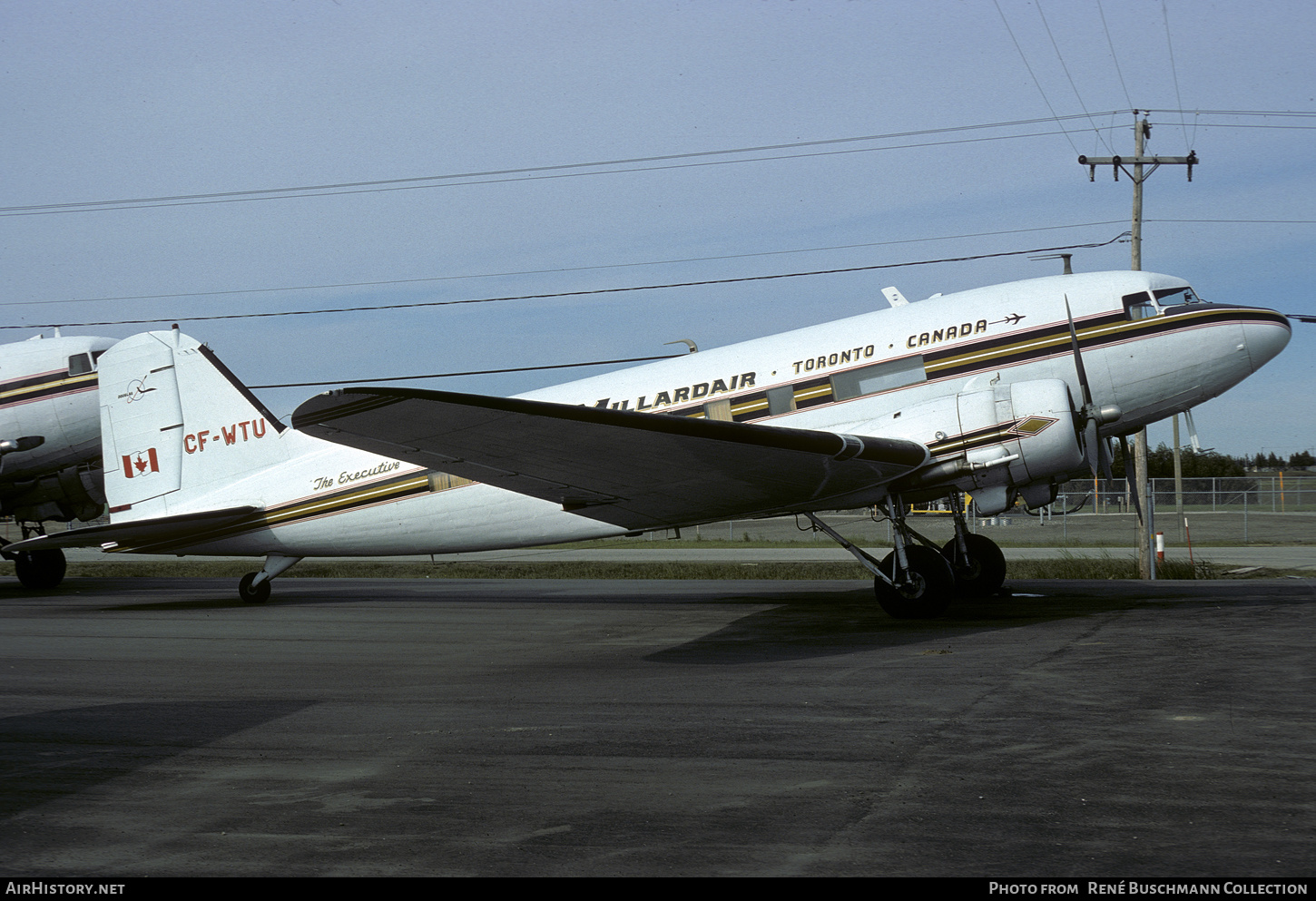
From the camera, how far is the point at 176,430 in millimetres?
17828

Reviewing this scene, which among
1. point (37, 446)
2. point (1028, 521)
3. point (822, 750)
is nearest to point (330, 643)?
point (822, 750)

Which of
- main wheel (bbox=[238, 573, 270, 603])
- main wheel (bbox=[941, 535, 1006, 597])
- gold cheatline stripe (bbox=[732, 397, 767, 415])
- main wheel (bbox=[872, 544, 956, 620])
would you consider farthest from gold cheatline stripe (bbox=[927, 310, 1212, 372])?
main wheel (bbox=[238, 573, 270, 603])

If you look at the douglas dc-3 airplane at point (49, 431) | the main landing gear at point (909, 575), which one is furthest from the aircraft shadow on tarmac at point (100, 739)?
the douglas dc-3 airplane at point (49, 431)

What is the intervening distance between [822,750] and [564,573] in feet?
68.4

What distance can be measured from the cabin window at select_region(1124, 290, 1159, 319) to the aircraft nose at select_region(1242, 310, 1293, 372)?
1169 millimetres

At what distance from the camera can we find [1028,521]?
52344 mm

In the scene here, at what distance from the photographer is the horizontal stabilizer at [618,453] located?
10.2 m

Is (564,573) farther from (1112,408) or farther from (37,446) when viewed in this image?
(1112,408)

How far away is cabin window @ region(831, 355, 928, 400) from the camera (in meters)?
14.6

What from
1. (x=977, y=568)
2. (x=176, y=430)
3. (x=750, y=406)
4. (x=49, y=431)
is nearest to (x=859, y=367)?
(x=750, y=406)

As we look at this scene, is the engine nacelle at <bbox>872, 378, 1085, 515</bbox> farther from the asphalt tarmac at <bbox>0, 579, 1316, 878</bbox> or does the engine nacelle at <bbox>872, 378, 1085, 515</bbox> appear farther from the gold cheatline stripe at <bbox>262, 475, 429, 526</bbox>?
the gold cheatline stripe at <bbox>262, 475, 429, 526</bbox>

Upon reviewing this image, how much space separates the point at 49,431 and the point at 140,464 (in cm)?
704

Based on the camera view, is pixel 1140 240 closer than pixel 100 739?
No

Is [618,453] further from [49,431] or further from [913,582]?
[49,431]
